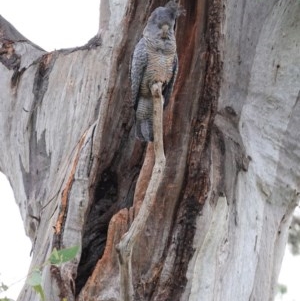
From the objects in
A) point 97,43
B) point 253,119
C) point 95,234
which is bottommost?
point 95,234

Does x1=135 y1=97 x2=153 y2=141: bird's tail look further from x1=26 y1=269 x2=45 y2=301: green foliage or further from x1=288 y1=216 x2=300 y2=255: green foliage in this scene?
x1=288 y1=216 x2=300 y2=255: green foliage

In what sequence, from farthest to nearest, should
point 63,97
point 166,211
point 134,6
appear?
point 63,97 < point 134,6 < point 166,211

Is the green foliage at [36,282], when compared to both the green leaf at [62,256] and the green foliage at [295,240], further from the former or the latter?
the green foliage at [295,240]

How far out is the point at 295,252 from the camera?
373 centimetres

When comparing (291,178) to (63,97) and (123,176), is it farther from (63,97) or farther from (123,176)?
(63,97)

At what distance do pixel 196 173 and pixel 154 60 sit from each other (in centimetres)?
30

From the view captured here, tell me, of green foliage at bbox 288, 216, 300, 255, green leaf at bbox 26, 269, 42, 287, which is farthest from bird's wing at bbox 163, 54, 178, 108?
green foliage at bbox 288, 216, 300, 255

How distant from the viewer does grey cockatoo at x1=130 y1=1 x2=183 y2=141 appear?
2.37 m

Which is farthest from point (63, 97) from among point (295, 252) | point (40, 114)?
point (295, 252)

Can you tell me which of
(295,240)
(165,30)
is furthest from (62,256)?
(295,240)

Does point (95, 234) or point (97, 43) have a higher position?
point (97, 43)

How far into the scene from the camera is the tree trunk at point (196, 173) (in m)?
2.36

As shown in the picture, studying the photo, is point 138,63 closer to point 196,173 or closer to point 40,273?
point 196,173

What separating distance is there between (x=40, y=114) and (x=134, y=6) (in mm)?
704
